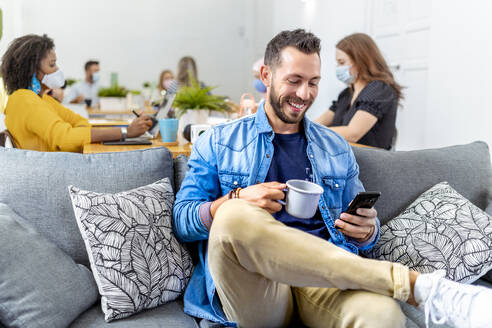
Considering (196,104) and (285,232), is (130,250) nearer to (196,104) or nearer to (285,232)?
(285,232)

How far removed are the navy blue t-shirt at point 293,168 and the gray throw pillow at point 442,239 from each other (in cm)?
29

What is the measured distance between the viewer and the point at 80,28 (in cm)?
791

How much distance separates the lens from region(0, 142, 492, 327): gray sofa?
1390 mm

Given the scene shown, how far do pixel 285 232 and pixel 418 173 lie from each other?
93cm

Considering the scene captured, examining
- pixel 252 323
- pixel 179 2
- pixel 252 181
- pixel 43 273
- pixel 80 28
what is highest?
pixel 179 2

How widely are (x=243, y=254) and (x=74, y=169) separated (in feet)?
2.35

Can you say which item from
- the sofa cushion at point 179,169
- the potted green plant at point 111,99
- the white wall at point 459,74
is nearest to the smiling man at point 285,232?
the sofa cushion at point 179,169

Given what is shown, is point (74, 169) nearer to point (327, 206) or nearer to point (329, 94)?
point (327, 206)

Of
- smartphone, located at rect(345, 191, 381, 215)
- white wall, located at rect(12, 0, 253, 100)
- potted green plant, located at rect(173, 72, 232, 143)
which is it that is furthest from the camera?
white wall, located at rect(12, 0, 253, 100)

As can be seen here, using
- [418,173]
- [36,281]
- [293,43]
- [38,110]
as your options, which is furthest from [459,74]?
[36,281]

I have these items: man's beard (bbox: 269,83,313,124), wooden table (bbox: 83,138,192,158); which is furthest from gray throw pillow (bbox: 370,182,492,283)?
wooden table (bbox: 83,138,192,158)

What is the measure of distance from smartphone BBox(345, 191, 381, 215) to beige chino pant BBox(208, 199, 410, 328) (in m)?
0.19

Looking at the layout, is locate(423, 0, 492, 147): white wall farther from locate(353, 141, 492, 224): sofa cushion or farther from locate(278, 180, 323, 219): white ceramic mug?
locate(278, 180, 323, 219): white ceramic mug

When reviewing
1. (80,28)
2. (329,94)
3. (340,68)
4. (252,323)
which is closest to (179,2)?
(80,28)
